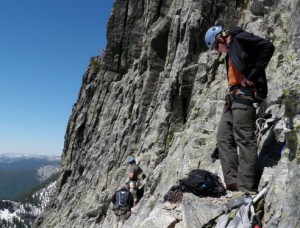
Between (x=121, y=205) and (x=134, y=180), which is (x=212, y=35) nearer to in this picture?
(x=121, y=205)

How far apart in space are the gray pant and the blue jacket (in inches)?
34.6

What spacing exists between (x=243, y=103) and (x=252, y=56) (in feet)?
4.75

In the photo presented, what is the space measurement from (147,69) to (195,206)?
32.1 m

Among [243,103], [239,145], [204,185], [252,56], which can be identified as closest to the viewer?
[239,145]

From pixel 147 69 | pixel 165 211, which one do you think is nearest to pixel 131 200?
pixel 165 211

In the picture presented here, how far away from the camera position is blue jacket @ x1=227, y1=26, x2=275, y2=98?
33.3 feet

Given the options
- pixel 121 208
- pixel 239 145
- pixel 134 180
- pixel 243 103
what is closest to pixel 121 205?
pixel 121 208

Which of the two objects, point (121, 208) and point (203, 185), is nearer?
point (203, 185)

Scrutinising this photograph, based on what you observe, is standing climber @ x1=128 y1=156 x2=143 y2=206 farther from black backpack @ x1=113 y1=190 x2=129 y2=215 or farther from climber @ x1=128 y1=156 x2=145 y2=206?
black backpack @ x1=113 y1=190 x2=129 y2=215

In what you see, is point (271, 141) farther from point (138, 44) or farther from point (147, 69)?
point (138, 44)

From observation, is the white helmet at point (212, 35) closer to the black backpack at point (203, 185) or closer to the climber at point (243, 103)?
the climber at point (243, 103)

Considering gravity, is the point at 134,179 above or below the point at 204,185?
below

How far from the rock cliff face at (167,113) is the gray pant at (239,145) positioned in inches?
20.6

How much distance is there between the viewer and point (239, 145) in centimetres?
1027
